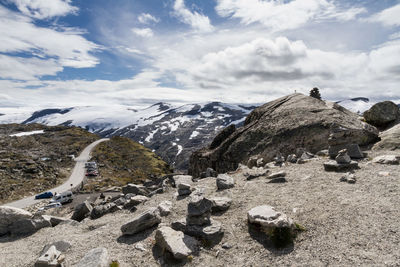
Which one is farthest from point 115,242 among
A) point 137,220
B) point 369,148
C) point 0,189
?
point 0,189

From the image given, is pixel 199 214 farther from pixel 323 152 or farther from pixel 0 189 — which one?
pixel 0 189

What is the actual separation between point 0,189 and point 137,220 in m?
74.8

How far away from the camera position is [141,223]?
1614cm

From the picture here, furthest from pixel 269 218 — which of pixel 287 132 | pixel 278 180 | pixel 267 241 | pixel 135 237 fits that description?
pixel 287 132

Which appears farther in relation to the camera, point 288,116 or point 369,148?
point 288,116

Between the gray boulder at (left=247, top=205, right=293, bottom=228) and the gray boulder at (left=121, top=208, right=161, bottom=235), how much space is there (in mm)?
6564

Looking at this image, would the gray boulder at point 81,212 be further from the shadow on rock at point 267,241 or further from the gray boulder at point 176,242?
the shadow on rock at point 267,241

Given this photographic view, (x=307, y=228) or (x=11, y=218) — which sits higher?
(x=307, y=228)

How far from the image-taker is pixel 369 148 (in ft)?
85.9

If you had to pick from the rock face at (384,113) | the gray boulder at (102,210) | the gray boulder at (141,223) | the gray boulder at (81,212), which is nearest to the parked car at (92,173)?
the gray boulder at (81,212)

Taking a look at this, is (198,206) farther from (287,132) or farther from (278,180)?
(287,132)

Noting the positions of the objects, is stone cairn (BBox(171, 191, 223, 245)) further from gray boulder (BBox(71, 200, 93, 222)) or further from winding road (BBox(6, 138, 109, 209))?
winding road (BBox(6, 138, 109, 209))

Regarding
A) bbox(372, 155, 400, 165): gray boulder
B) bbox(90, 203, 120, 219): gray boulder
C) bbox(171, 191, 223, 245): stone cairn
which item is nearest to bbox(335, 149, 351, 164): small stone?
bbox(372, 155, 400, 165): gray boulder

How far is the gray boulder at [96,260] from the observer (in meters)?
12.2
